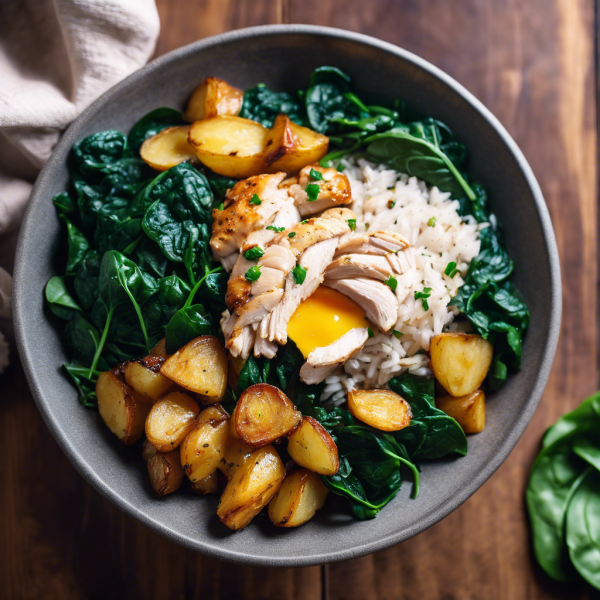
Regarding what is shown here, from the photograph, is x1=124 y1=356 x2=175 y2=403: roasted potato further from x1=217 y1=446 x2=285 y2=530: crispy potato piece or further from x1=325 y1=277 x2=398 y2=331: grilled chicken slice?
x1=325 y1=277 x2=398 y2=331: grilled chicken slice

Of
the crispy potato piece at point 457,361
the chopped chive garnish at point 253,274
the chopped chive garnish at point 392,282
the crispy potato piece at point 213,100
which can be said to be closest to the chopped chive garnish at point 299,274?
the chopped chive garnish at point 253,274

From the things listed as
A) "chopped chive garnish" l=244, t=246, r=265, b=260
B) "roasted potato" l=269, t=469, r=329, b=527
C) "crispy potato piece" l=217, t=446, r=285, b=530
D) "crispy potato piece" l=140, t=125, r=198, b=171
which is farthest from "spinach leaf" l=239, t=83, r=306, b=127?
"roasted potato" l=269, t=469, r=329, b=527

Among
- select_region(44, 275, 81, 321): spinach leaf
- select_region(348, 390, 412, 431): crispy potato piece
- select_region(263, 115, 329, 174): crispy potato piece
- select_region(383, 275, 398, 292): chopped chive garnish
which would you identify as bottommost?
select_region(44, 275, 81, 321): spinach leaf

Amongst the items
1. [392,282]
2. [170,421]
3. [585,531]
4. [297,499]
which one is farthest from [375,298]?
[585,531]

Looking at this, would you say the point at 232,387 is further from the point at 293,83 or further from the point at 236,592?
the point at 293,83

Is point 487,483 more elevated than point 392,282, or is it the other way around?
point 392,282

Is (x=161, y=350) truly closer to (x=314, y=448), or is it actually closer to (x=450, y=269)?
(x=314, y=448)
